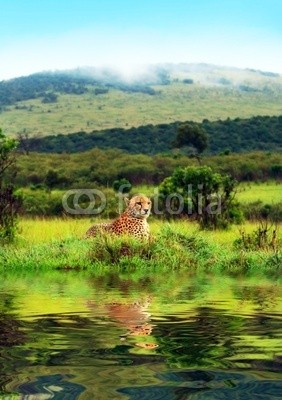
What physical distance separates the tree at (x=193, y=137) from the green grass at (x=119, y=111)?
56572 mm

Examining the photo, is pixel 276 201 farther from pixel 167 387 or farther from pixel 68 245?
pixel 167 387

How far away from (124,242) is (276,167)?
38498 mm

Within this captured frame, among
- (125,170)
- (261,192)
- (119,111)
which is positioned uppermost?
(119,111)

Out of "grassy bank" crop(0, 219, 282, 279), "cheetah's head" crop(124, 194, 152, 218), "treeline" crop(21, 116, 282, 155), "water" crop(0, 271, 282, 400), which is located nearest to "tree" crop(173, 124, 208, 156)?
"treeline" crop(21, 116, 282, 155)

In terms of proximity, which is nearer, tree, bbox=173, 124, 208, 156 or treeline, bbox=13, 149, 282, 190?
treeline, bbox=13, 149, 282, 190

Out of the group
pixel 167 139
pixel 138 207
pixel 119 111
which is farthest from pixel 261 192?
pixel 119 111

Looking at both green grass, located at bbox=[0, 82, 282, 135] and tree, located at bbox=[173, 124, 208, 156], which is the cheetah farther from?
green grass, located at bbox=[0, 82, 282, 135]

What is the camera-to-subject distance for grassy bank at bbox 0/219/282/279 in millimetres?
13977

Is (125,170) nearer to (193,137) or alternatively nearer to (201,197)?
(193,137)

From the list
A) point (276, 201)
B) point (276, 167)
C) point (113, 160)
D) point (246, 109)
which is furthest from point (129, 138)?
point (246, 109)

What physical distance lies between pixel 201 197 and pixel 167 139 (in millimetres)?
66990

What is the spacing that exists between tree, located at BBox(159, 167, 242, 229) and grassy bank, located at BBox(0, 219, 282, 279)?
6910 mm

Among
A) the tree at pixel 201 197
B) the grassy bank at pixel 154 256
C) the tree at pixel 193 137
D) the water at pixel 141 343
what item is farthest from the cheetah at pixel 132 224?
the tree at pixel 193 137

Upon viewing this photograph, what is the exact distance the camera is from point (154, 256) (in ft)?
48.3
